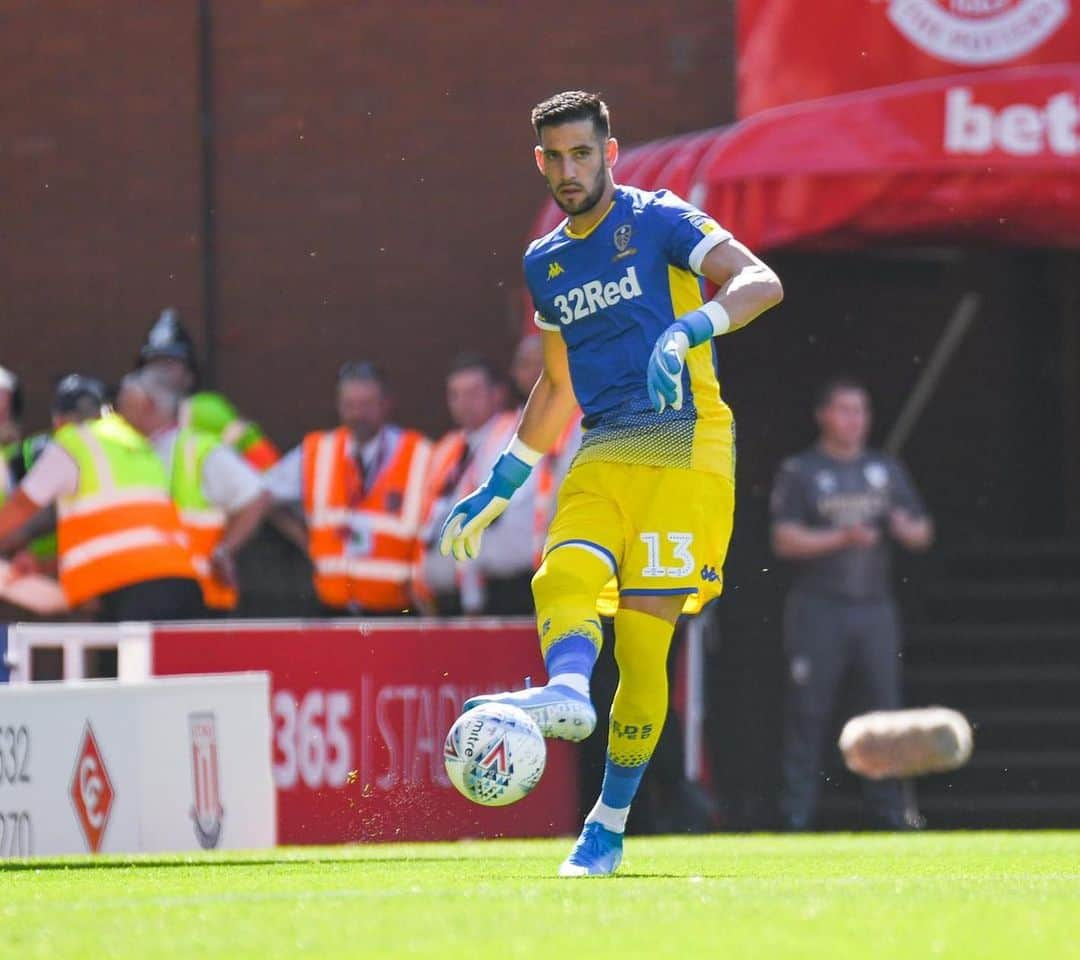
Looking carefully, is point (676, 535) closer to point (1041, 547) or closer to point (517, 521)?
point (517, 521)

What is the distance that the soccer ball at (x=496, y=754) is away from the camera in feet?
22.5

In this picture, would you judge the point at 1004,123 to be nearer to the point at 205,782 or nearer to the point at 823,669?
the point at 823,669

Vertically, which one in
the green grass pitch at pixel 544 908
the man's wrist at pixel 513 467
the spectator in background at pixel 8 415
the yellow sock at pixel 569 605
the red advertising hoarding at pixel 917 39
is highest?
the red advertising hoarding at pixel 917 39

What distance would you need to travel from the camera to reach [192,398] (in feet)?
47.8

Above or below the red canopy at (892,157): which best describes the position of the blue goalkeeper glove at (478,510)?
below

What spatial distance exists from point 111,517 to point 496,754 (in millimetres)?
5650

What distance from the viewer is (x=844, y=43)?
13.6 metres

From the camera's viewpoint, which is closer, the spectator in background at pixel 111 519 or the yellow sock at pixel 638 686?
the yellow sock at pixel 638 686

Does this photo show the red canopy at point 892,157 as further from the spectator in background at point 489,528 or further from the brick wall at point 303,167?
the brick wall at point 303,167

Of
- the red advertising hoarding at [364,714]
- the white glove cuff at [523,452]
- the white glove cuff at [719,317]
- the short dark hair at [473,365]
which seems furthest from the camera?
the short dark hair at [473,365]

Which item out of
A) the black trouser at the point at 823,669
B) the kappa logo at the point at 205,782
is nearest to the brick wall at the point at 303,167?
the black trouser at the point at 823,669

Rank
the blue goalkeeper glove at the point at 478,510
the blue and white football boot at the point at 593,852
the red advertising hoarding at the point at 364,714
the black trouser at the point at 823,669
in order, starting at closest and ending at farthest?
the blue and white football boot at the point at 593,852 < the blue goalkeeper glove at the point at 478,510 < the red advertising hoarding at the point at 364,714 < the black trouser at the point at 823,669

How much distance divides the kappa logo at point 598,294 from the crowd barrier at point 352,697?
12.7 ft

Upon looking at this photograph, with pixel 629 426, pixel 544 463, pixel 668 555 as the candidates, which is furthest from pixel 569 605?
pixel 544 463
